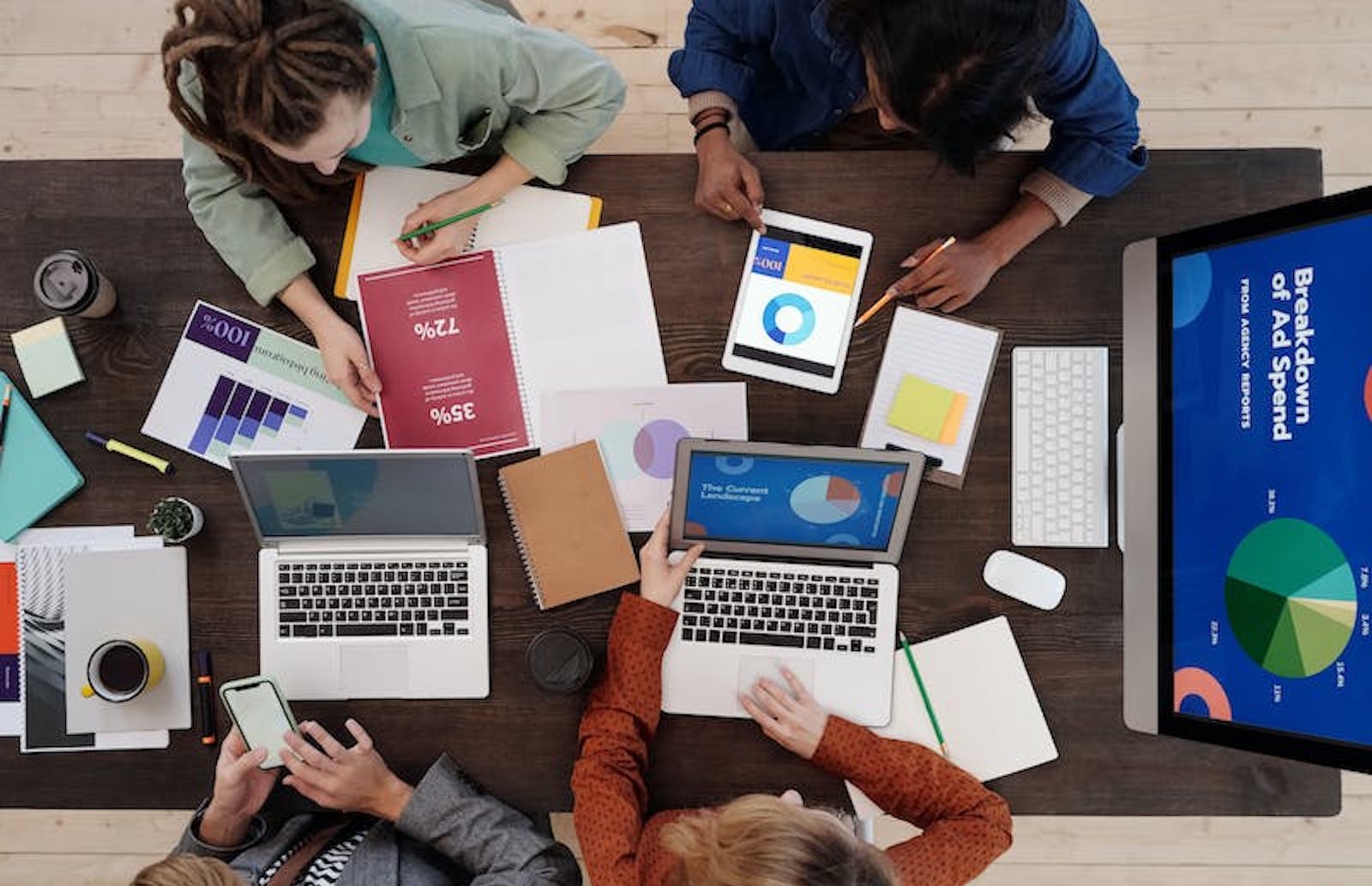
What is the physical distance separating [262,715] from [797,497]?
0.72 metres

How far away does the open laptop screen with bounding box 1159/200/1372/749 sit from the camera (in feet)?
2.97

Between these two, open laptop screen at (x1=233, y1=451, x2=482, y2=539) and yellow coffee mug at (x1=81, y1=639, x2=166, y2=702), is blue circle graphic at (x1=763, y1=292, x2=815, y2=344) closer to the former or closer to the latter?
open laptop screen at (x1=233, y1=451, x2=482, y2=539)

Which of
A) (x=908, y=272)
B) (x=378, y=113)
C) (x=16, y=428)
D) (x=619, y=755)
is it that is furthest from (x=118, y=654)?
(x=908, y=272)

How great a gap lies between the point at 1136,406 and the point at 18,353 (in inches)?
56.4

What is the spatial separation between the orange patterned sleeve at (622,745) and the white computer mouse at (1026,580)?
0.42 m

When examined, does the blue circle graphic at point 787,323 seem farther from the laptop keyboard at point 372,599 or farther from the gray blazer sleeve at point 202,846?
the gray blazer sleeve at point 202,846

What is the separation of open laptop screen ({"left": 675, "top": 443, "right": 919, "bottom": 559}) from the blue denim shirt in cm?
46

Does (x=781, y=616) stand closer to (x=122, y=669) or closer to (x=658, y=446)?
(x=658, y=446)

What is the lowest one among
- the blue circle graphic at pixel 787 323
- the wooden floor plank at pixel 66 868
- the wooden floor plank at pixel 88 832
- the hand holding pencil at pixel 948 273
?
the wooden floor plank at pixel 66 868

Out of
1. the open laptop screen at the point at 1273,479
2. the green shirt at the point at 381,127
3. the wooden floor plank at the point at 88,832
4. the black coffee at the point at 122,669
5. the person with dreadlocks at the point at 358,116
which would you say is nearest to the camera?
the open laptop screen at the point at 1273,479

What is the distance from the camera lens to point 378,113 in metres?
1.18

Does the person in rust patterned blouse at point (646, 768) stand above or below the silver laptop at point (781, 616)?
below

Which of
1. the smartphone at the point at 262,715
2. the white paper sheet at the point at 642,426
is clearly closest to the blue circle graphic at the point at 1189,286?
the white paper sheet at the point at 642,426

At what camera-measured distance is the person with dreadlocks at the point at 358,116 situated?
39.8 inches
